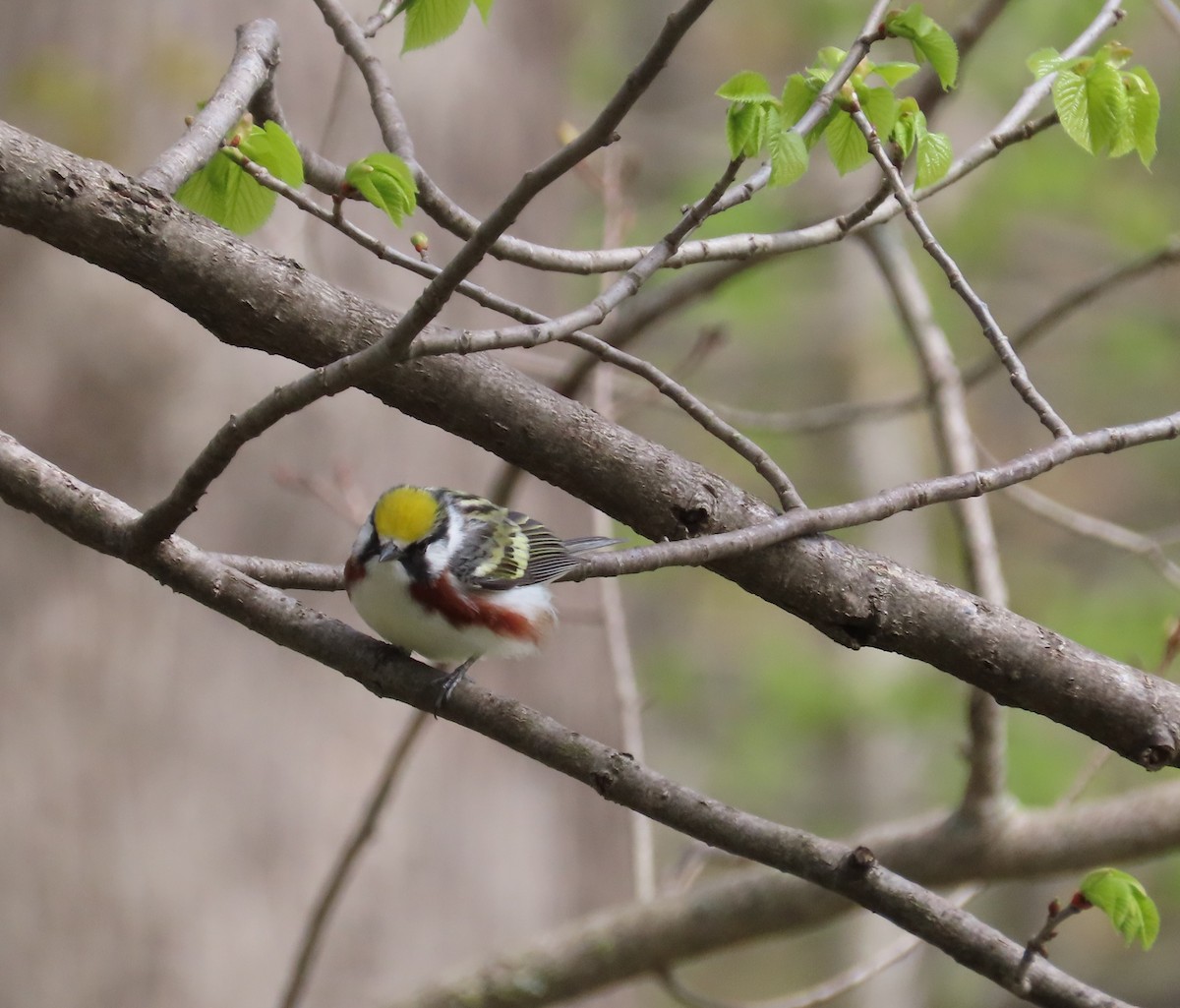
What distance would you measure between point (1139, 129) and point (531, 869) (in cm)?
328

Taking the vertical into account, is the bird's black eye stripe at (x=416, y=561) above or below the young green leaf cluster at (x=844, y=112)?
below

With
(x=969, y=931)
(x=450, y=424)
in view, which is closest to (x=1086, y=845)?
(x=969, y=931)

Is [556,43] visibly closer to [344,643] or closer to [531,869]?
[531,869]

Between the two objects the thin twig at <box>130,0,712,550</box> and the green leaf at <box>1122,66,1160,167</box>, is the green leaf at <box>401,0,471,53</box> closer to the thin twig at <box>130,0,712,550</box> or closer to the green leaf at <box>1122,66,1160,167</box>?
the thin twig at <box>130,0,712,550</box>

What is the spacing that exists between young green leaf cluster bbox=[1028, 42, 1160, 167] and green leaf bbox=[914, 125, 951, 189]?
18 cm

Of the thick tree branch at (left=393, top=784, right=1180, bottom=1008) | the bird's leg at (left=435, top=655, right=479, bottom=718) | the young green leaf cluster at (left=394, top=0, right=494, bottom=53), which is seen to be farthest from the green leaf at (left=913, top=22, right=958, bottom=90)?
the thick tree branch at (left=393, top=784, right=1180, bottom=1008)

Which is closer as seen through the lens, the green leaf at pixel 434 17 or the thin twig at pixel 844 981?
the green leaf at pixel 434 17

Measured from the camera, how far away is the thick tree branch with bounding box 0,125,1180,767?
1.84 metres

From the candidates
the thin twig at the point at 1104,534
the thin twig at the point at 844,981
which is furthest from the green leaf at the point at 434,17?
the thin twig at the point at 844,981

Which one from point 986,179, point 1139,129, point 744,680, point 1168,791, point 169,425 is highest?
point 986,179

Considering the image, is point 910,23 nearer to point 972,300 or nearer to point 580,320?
point 972,300

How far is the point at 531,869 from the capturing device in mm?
4418

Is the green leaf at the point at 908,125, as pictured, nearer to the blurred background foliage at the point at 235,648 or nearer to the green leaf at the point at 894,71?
the green leaf at the point at 894,71

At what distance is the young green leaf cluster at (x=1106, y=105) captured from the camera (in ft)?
6.18
